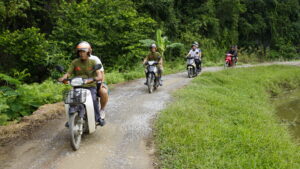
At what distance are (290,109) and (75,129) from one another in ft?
32.0

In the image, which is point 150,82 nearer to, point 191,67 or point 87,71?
point 87,71

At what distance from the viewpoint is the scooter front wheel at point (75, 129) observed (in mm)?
4602

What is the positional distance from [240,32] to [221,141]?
30.9 metres

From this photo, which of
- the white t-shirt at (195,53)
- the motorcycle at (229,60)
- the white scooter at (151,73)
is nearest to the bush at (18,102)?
the white scooter at (151,73)

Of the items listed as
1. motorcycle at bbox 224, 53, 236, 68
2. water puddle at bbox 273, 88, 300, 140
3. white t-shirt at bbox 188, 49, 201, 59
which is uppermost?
white t-shirt at bbox 188, 49, 201, 59

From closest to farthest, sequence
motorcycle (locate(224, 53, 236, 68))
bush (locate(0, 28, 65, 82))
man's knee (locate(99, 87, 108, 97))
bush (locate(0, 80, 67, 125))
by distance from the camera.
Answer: man's knee (locate(99, 87, 108, 97)) < bush (locate(0, 80, 67, 125)) < bush (locate(0, 28, 65, 82)) < motorcycle (locate(224, 53, 236, 68))

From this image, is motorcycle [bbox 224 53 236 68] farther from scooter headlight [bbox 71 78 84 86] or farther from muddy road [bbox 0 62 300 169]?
scooter headlight [bbox 71 78 84 86]

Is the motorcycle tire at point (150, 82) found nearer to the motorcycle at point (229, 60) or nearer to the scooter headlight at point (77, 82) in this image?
the scooter headlight at point (77, 82)

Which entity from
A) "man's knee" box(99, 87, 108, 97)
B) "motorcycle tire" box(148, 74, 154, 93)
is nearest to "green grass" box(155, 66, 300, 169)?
"motorcycle tire" box(148, 74, 154, 93)

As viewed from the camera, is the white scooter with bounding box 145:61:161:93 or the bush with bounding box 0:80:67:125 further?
the white scooter with bounding box 145:61:161:93

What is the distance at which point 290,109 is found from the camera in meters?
11.4

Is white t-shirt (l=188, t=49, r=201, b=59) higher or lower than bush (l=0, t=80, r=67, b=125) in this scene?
higher

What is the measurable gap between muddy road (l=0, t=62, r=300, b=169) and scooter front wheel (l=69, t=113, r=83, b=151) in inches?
5.6

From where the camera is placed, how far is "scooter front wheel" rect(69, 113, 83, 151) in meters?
4.60
